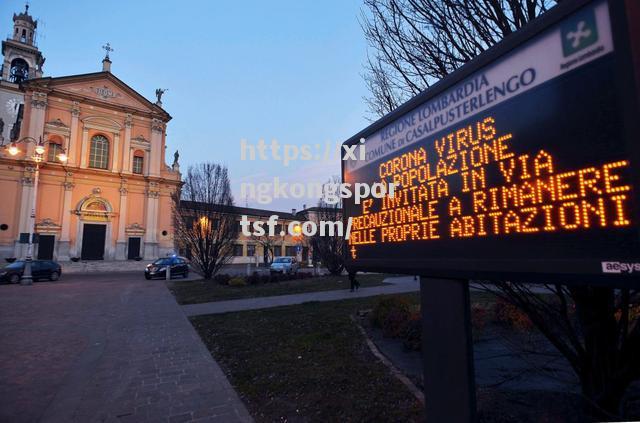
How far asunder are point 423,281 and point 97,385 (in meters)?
5.33

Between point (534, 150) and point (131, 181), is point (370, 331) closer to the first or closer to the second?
point (534, 150)

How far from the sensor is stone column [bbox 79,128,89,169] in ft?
119

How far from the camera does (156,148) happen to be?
41219 millimetres

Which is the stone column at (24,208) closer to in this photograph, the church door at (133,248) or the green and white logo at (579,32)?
the church door at (133,248)

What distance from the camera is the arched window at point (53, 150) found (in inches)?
1371

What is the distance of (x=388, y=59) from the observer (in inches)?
209

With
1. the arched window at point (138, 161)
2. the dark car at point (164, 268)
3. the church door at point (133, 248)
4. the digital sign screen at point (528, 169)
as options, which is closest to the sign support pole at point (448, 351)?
the digital sign screen at point (528, 169)

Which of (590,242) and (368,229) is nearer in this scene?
(590,242)

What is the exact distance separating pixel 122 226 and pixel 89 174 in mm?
6619

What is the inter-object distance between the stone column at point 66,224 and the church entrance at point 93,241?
147 cm

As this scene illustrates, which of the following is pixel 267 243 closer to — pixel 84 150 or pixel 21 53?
pixel 84 150

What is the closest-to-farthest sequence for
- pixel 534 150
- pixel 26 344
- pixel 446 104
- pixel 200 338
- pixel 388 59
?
pixel 534 150, pixel 446 104, pixel 388 59, pixel 26 344, pixel 200 338

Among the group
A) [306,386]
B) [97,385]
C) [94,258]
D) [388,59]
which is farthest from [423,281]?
[94,258]

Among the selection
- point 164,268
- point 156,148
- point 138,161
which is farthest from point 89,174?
point 164,268
